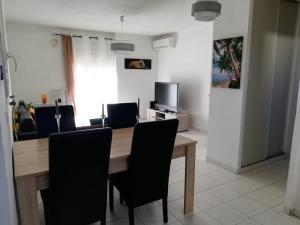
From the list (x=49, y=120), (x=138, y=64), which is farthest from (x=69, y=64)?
(x=49, y=120)

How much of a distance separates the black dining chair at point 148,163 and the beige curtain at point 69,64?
13.4 feet

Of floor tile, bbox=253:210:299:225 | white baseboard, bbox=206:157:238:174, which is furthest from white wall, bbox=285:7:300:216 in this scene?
white baseboard, bbox=206:157:238:174

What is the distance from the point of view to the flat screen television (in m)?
5.39

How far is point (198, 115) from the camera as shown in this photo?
5.43 meters

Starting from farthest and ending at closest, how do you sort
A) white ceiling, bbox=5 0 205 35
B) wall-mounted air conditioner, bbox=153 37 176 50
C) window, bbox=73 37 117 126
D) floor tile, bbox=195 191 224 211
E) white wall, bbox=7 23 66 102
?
wall-mounted air conditioner, bbox=153 37 176 50 → window, bbox=73 37 117 126 → white wall, bbox=7 23 66 102 → white ceiling, bbox=5 0 205 35 → floor tile, bbox=195 191 224 211

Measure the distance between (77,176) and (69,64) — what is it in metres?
4.54

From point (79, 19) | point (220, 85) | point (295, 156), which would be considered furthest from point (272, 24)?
point (79, 19)

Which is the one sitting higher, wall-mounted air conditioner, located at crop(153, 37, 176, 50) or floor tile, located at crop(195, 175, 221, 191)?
wall-mounted air conditioner, located at crop(153, 37, 176, 50)

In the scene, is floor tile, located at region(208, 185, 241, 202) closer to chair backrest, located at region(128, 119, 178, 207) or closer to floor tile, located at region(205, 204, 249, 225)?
floor tile, located at region(205, 204, 249, 225)

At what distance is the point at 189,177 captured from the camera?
2.18 m

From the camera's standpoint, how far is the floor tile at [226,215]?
2.12 metres

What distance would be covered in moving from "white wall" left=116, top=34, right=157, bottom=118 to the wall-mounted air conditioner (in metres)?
0.28

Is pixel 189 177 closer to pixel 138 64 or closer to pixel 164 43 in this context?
pixel 164 43

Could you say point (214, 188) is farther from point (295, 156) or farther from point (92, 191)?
point (92, 191)
